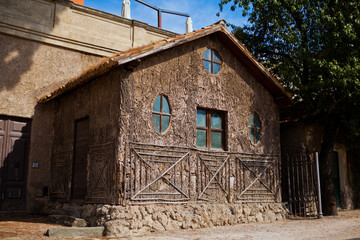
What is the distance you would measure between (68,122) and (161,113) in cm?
331

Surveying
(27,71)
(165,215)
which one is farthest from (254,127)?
(27,71)

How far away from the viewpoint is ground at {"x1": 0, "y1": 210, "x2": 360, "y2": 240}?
776 cm

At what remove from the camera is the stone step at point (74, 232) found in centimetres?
737

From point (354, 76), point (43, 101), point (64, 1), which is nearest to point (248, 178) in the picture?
point (354, 76)

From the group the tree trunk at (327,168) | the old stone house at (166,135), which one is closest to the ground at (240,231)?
the old stone house at (166,135)

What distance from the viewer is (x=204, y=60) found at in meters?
10.8

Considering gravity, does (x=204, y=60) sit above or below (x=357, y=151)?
above

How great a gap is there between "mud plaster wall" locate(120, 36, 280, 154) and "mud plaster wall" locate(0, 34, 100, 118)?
4.39 m

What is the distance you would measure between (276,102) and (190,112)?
3429mm

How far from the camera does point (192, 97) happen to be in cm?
1026

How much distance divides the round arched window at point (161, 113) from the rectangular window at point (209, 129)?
103cm

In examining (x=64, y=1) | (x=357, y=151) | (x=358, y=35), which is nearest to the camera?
(x=358, y=35)

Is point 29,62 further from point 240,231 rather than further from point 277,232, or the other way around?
point 277,232

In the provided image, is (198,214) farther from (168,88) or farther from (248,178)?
(168,88)
